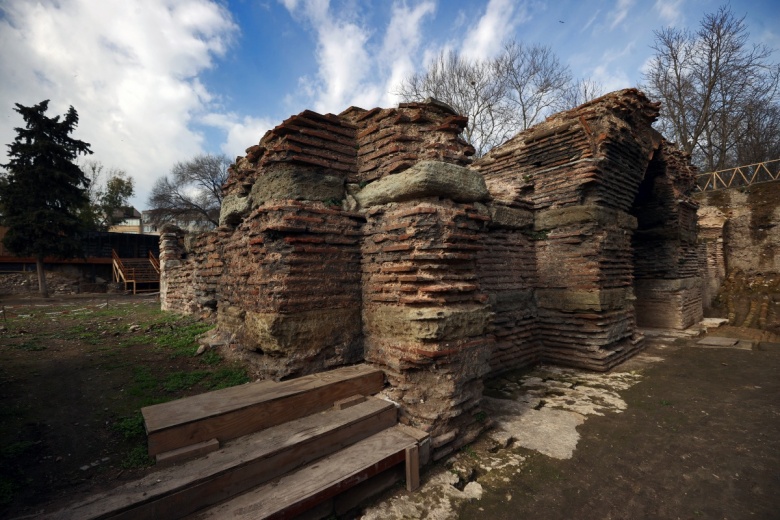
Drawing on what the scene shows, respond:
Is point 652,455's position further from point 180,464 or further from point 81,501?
point 81,501

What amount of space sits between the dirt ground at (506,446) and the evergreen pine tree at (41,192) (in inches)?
572

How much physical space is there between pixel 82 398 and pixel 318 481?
234 centimetres

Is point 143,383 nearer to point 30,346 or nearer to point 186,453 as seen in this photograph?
point 186,453

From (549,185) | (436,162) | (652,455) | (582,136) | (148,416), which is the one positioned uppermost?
(582,136)

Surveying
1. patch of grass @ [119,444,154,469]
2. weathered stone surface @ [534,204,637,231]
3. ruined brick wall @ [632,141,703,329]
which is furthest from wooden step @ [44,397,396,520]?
ruined brick wall @ [632,141,703,329]

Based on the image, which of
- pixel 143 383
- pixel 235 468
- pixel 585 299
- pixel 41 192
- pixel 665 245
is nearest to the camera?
pixel 235 468

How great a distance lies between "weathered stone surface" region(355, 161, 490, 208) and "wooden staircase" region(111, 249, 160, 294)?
714 inches

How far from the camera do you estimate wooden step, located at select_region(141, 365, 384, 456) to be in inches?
87.4

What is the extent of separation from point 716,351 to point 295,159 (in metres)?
8.02

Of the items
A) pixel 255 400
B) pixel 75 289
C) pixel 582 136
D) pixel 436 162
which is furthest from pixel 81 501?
pixel 75 289

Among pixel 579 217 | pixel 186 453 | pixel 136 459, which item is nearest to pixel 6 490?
pixel 136 459

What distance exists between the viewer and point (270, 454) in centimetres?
217

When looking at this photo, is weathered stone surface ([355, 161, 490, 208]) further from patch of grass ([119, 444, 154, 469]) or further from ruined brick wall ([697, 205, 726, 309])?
ruined brick wall ([697, 205, 726, 309])

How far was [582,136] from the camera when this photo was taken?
548 cm
